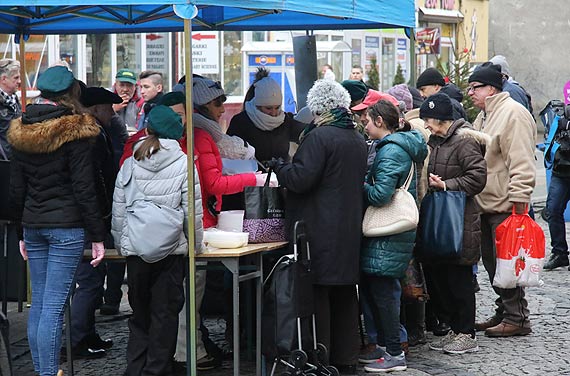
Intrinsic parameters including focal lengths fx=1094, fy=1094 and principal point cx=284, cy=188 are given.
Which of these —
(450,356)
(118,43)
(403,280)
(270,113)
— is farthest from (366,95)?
(118,43)

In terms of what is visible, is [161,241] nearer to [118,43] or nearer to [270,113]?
[270,113]

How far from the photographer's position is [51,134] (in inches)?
234

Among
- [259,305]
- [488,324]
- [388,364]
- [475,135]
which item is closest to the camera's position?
[259,305]

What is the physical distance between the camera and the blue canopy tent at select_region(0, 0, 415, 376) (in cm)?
594

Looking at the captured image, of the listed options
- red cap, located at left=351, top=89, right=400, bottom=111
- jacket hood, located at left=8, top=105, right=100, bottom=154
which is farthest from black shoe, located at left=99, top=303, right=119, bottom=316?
jacket hood, located at left=8, top=105, right=100, bottom=154

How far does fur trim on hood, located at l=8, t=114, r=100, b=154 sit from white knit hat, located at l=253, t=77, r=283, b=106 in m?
1.78

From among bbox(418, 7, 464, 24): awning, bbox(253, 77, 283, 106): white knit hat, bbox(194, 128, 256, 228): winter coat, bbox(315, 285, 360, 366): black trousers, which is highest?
bbox(418, 7, 464, 24): awning

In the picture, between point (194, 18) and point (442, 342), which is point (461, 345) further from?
point (194, 18)

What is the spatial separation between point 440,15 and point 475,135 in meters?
23.2

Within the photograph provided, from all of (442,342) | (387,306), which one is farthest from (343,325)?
(442,342)

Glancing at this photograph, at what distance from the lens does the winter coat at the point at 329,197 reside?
254 inches

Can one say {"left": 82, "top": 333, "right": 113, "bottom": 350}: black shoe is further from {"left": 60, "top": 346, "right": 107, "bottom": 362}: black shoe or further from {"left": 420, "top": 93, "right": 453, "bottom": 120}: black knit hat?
{"left": 420, "top": 93, "right": 453, "bottom": 120}: black knit hat

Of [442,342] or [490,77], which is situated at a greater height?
[490,77]

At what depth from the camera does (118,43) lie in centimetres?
1875
